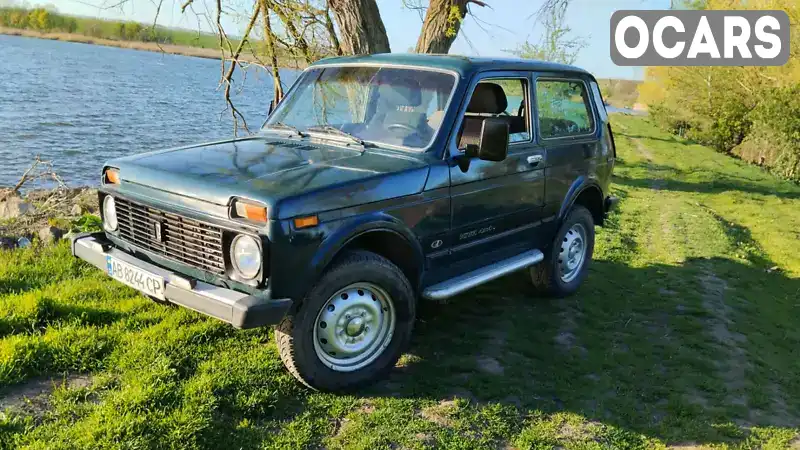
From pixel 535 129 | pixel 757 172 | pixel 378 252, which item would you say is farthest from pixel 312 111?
pixel 757 172

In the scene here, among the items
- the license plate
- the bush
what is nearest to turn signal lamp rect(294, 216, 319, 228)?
the license plate

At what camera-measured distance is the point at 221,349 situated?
4.62 meters

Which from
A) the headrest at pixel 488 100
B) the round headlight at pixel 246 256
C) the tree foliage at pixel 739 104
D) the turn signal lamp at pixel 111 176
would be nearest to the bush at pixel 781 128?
the tree foliage at pixel 739 104

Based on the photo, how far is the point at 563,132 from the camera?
20.3ft

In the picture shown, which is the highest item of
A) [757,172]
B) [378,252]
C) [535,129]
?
[535,129]

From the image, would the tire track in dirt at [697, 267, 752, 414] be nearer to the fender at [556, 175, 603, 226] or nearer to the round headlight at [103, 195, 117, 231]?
the fender at [556, 175, 603, 226]

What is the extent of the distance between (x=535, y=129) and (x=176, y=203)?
327cm

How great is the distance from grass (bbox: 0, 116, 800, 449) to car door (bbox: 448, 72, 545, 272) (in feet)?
2.56

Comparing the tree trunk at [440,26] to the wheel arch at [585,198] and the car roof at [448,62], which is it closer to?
the wheel arch at [585,198]

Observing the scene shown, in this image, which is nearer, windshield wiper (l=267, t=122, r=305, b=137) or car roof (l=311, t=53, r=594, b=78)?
car roof (l=311, t=53, r=594, b=78)

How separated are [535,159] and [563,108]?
3.78 ft

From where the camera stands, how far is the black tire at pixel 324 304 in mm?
3922

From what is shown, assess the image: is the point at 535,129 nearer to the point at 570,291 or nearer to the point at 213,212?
the point at 570,291

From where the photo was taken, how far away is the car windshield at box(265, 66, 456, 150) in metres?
4.89
